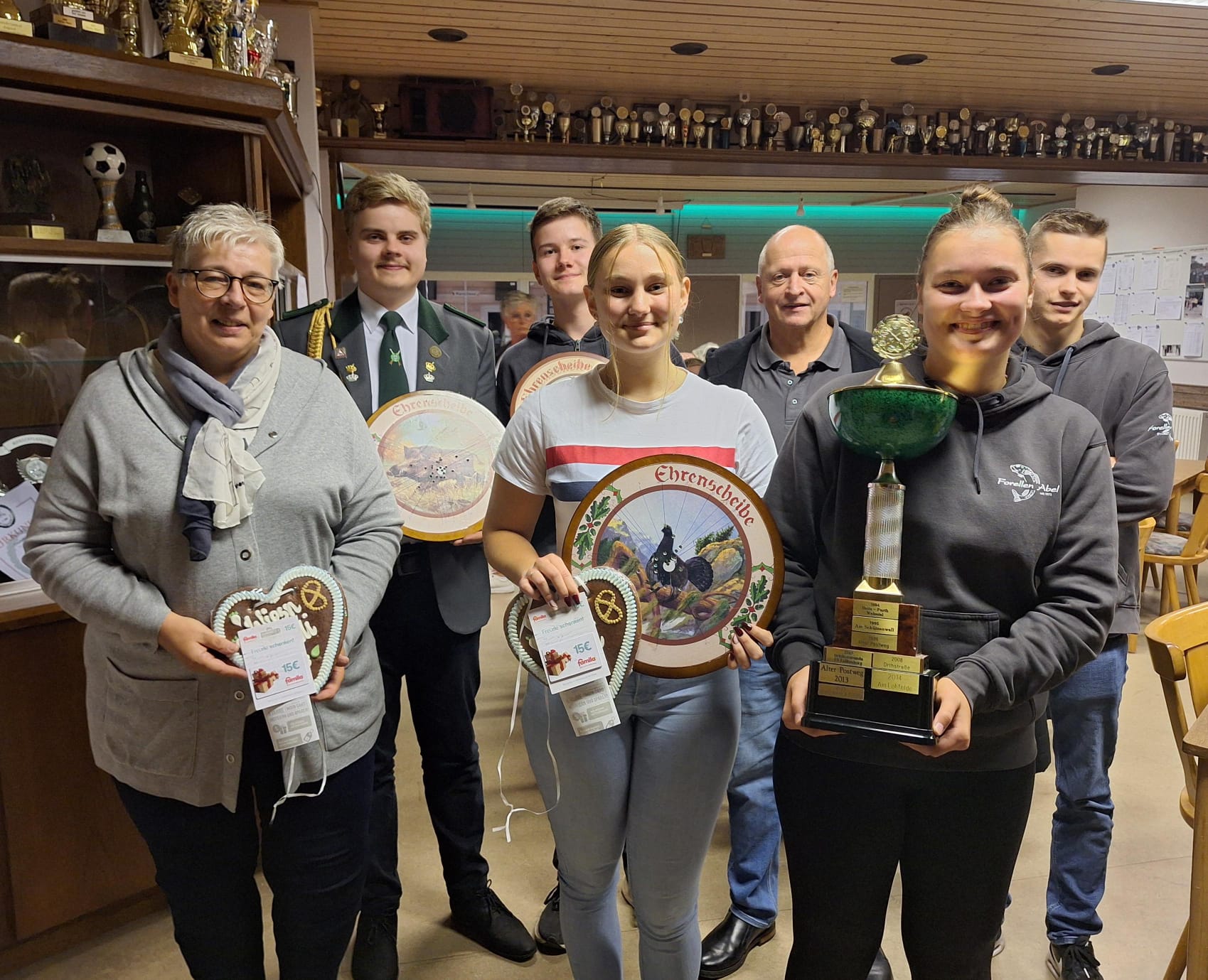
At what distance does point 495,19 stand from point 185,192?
1.97 metres

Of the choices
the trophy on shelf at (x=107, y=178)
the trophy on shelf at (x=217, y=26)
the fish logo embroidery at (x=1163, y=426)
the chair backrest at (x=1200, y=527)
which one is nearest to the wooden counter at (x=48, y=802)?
the trophy on shelf at (x=107, y=178)

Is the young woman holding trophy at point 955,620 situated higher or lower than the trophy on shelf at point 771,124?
lower

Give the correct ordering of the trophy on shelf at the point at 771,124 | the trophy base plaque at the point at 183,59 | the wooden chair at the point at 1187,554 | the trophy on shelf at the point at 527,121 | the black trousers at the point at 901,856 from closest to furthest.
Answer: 1. the black trousers at the point at 901,856
2. the trophy base plaque at the point at 183,59
3. the wooden chair at the point at 1187,554
4. the trophy on shelf at the point at 527,121
5. the trophy on shelf at the point at 771,124

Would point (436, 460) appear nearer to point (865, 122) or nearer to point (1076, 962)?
point (1076, 962)

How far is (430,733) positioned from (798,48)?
3.84 metres

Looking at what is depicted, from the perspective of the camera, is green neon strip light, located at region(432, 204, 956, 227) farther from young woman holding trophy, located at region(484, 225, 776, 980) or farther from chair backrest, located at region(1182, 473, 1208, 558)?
young woman holding trophy, located at region(484, 225, 776, 980)

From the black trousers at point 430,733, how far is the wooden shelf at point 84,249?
1.10m

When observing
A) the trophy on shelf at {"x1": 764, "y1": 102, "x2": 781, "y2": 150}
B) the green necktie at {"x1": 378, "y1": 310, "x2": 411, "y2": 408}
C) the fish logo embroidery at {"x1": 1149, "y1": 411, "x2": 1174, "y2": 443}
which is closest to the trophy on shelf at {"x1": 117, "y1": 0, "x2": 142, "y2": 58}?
the green necktie at {"x1": 378, "y1": 310, "x2": 411, "y2": 408}

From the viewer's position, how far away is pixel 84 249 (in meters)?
2.37

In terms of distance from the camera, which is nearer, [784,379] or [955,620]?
[955,620]

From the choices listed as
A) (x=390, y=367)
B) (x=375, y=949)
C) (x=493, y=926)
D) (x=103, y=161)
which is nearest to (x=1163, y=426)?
(x=390, y=367)

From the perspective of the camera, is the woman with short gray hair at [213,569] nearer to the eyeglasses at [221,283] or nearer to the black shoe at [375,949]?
the eyeglasses at [221,283]

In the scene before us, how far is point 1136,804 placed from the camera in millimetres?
3178

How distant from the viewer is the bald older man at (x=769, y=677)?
227 centimetres
